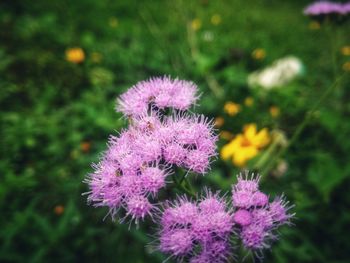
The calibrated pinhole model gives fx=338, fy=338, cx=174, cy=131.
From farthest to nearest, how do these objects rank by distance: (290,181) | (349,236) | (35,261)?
1. (290,181)
2. (349,236)
3. (35,261)

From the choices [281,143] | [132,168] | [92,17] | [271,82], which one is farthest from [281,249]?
[92,17]

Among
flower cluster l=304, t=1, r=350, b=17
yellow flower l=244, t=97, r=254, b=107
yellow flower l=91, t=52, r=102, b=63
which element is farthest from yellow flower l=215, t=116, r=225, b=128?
yellow flower l=91, t=52, r=102, b=63

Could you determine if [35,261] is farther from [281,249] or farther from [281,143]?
[281,143]

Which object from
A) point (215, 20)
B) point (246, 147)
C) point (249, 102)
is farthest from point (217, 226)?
point (215, 20)

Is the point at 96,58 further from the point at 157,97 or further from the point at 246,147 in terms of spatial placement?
the point at 157,97

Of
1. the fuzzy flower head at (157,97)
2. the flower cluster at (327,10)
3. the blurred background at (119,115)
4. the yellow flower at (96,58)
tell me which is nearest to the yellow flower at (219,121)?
the blurred background at (119,115)

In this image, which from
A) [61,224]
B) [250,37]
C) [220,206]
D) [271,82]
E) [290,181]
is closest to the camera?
[220,206]

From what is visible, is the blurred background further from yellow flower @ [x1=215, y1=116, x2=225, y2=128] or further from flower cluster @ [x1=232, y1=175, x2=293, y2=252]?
flower cluster @ [x1=232, y1=175, x2=293, y2=252]
